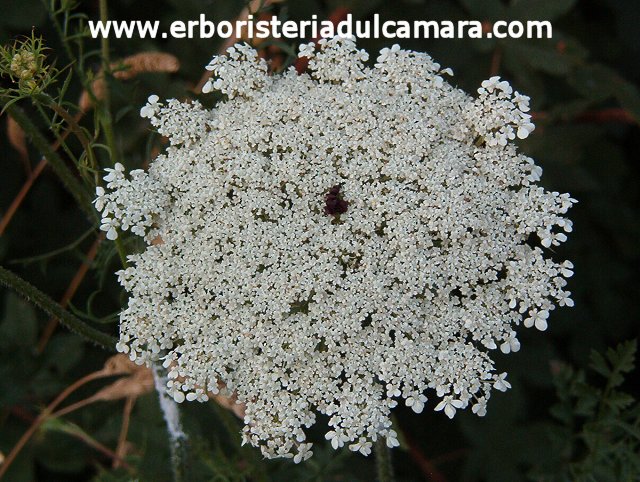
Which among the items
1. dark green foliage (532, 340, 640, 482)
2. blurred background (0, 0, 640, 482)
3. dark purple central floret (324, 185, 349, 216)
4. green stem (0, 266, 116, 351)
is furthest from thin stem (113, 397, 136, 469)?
dark green foliage (532, 340, 640, 482)

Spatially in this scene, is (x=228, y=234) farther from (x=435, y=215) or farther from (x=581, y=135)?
(x=581, y=135)

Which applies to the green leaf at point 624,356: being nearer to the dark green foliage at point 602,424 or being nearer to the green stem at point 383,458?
the dark green foliage at point 602,424

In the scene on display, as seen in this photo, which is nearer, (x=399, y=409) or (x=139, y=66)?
(x=139, y=66)

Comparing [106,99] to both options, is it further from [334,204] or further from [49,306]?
[334,204]

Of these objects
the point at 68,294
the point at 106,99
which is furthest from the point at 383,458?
the point at 68,294

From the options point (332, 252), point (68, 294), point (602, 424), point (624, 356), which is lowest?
point (602, 424)

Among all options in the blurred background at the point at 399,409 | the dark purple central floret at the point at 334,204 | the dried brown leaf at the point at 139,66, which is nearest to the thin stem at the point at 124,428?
the blurred background at the point at 399,409

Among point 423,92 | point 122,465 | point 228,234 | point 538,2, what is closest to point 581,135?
point 538,2

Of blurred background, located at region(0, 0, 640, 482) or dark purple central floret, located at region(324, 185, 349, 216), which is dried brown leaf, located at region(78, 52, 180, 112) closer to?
blurred background, located at region(0, 0, 640, 482)
